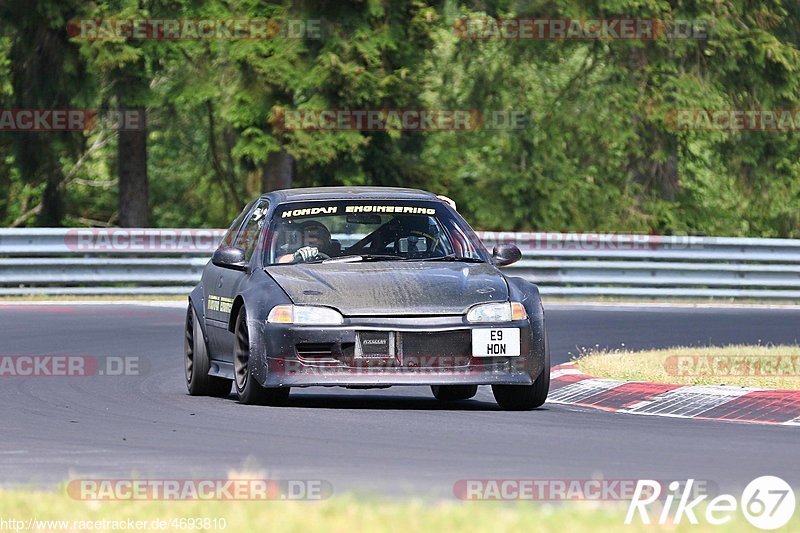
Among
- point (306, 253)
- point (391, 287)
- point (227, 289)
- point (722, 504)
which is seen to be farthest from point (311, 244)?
point (722, 504)

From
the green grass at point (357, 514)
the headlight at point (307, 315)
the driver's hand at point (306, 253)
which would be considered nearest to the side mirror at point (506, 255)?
the driver's hand at point (306, 253)

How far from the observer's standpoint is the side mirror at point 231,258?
12062 millimetres

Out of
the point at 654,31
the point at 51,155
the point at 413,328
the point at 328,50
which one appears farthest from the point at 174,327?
the point at 654,31

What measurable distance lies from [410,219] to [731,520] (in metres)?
5.91

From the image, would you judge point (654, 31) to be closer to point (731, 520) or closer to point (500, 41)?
point (500, 41)

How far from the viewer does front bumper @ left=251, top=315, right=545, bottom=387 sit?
1095 cm

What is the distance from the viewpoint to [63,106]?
31.3 metres

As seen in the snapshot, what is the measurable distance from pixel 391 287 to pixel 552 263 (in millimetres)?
14465

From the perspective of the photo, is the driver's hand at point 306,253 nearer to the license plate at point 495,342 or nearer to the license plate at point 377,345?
the license plate at point 377,345

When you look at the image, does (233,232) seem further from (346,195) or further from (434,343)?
(434,343)

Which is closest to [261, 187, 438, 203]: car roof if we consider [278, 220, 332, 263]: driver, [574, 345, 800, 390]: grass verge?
[278, 220, 332, 263]: driver

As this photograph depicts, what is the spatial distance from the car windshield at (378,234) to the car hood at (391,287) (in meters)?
0.38

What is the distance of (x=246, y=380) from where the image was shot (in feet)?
37.9

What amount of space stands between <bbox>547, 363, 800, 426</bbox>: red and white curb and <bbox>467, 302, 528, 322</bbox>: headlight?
124cm
